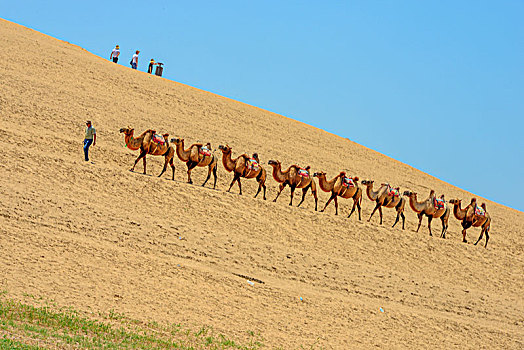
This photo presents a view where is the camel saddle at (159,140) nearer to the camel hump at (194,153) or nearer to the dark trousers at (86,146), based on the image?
the camel hump at (194,153)

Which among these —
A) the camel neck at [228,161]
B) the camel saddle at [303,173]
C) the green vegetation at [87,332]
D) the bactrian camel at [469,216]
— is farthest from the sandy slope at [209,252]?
the camel saddle at [303,173]

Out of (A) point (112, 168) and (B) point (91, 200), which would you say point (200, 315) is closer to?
(B) point (91, 200)

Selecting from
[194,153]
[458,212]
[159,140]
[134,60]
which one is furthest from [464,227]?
[134,60]

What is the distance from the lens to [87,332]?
13266mm

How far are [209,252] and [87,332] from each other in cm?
843

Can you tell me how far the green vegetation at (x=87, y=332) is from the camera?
12.1 meters

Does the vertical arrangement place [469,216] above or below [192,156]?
above

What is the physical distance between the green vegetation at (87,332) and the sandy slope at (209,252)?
0.69m

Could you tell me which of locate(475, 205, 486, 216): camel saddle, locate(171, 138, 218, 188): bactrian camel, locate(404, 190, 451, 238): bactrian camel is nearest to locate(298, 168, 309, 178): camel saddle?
locate(171, 138, 218, 188): bactrian camel

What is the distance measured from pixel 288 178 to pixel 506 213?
26.8 m

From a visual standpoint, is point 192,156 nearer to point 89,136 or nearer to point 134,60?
point 89,136

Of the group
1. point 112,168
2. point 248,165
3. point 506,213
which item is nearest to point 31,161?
point 112,168

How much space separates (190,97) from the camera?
47094 mm

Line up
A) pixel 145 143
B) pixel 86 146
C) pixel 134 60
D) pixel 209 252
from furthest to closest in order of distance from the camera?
pixel 134 60 < pixel 145 143 < pixel 86 146 < pixel 209 252
